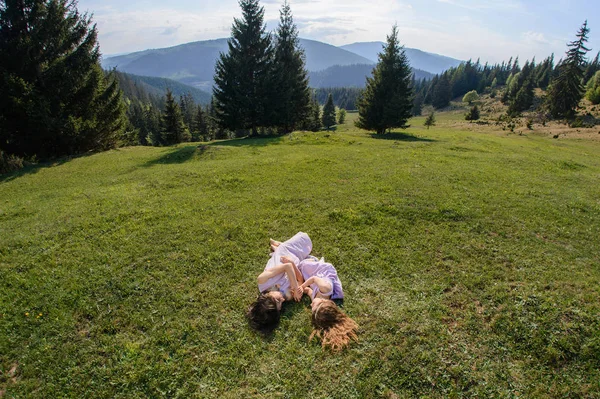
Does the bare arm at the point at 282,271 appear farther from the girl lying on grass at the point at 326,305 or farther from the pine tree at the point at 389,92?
the pine tree at the point at 389,92

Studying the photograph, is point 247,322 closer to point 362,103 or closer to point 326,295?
point 326,295

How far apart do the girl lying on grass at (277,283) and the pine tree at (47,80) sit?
21949 millimetres

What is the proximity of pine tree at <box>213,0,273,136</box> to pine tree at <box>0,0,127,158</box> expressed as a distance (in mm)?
12682

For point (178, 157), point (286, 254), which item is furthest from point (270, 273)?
point (178, 157)

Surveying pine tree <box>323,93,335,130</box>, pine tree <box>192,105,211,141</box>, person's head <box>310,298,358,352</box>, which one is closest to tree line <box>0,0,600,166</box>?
pine tree <box>192,105,211,141</box>

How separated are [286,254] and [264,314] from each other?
1.84m

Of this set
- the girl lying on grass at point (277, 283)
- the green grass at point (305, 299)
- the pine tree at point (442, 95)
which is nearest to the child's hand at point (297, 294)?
the girl lying on grass at point (277, 283)

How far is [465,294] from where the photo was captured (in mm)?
6762

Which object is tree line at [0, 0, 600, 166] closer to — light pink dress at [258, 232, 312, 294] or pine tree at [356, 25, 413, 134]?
pine tree at [356, 25, 413, 134]

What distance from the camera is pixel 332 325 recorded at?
228 inches

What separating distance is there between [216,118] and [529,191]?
31.8 m

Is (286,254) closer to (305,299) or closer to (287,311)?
(305,299)

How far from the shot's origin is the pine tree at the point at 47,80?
18.8 m

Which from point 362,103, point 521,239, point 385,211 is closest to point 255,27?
point 362,103
